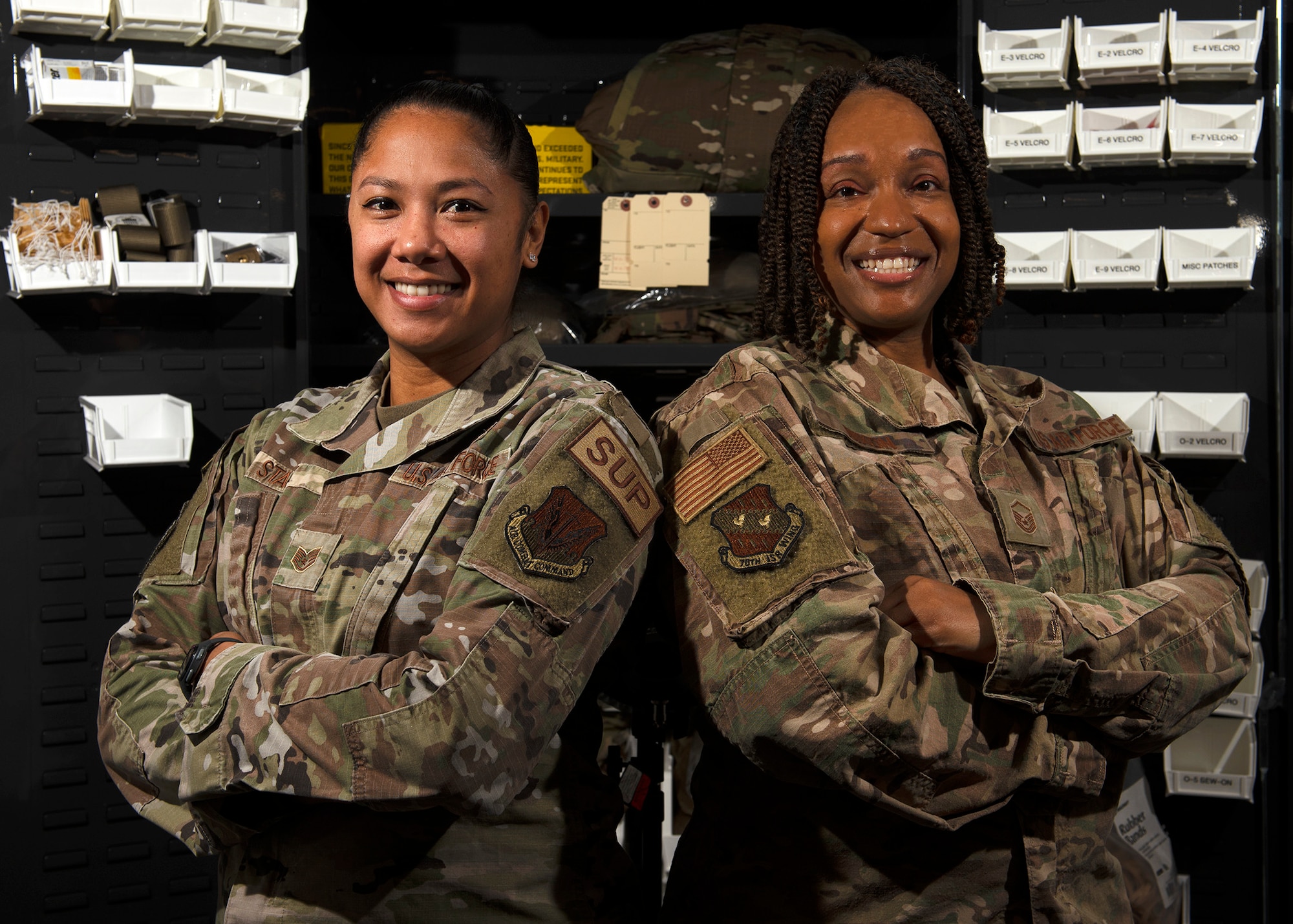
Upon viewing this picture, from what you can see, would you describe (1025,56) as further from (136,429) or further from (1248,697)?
(136,429)

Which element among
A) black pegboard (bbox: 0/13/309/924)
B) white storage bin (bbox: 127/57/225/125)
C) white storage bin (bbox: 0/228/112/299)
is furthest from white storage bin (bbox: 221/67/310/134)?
white storage bin (bbox: 0/228/112/299)

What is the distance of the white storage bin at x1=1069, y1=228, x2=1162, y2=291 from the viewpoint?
237 cm

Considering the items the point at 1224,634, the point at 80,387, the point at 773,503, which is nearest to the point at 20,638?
the point at 80,387

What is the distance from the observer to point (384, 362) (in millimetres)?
1787

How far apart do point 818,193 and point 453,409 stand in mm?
699

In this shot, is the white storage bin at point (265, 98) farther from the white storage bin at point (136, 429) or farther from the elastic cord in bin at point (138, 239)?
the white storage bin at point (136, 429)

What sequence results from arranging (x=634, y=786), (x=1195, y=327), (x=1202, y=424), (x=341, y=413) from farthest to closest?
(x=1195, y=327) < (x=1202, y=424) < (x=634, y=786) < (x=341, y=413)

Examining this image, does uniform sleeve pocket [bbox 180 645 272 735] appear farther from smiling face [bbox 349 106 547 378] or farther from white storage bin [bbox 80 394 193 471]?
white storage bin [bbox 80 394 193 471]

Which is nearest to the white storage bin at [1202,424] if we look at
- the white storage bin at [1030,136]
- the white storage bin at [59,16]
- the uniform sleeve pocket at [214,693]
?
the white storage bin at [1030,136]

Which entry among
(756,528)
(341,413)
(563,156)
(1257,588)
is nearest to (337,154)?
(563,156)

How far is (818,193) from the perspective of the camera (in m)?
1.78

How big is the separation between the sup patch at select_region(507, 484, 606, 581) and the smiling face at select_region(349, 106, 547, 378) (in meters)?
0.34

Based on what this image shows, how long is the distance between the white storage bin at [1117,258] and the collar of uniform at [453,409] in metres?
1.35

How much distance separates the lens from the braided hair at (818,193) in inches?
69.9
